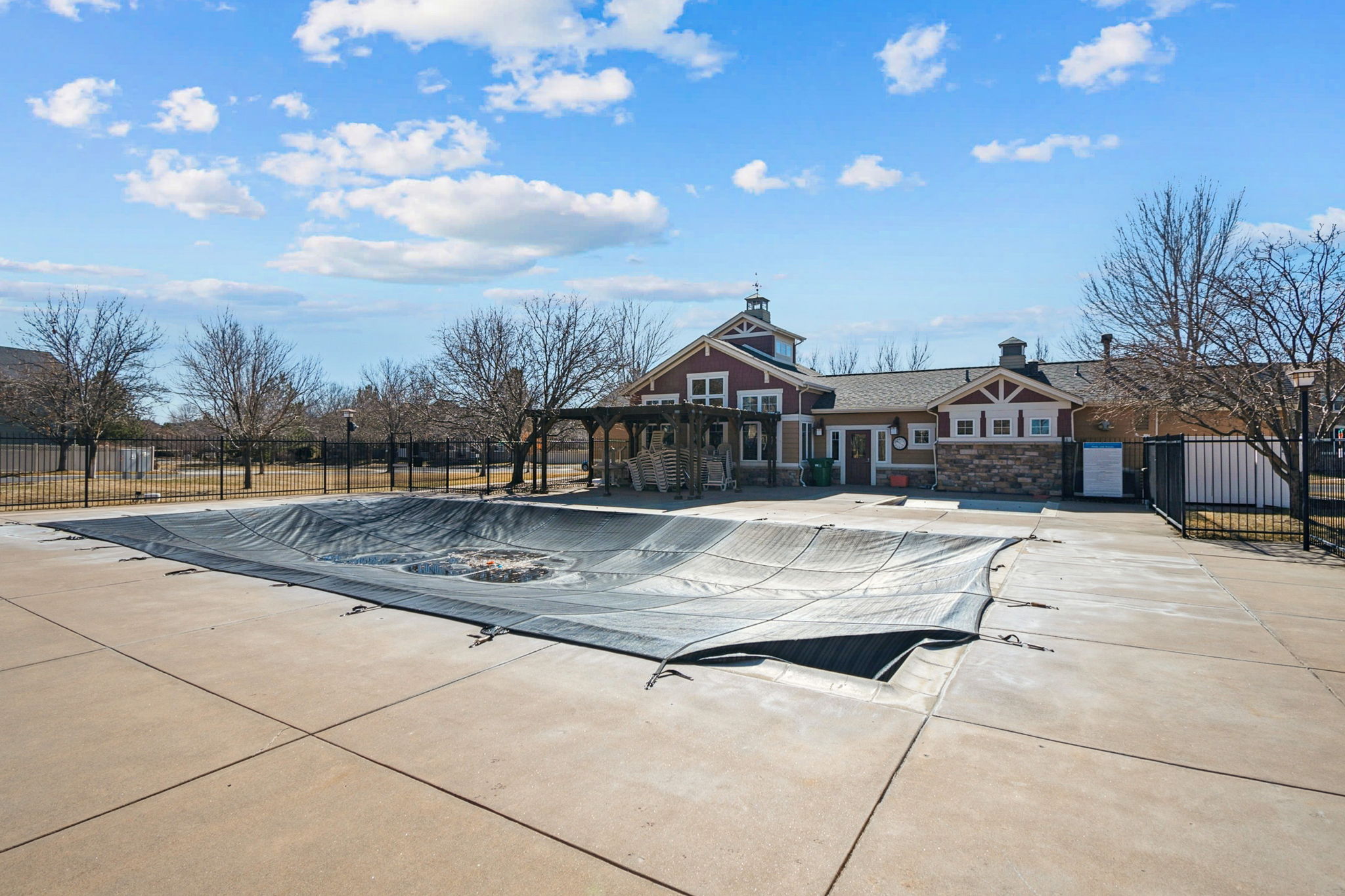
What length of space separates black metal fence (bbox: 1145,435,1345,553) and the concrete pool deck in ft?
21.6

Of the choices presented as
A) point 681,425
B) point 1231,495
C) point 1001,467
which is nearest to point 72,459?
point 681,425

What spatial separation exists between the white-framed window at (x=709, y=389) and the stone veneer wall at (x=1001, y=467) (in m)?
7.43

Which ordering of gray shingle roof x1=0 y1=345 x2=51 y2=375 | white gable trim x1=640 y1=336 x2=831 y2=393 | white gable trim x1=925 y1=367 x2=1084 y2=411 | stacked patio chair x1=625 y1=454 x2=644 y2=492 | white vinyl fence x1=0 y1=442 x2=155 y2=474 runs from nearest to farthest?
1. white gable trim x1=925 y1=367 x2=1084 y2=411
2. stacked patio chair x1=625 y1=454 x2=644 y2=492
3. white gable trim x1=640 y1=336 x2=831 y2=393
4. white vinyl fence x1=0 y1=442 x2=155 y2=474
5. gray shingle roof x1=0 y1=345 x2=51 y2=375

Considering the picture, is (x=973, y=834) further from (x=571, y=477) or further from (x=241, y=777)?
(x=571, y=477)

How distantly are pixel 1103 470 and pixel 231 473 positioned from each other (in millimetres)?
34079

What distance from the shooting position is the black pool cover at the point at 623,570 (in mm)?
5277

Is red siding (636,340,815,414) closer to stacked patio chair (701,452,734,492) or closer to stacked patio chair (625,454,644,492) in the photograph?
stacked patio chair (701,452,734,492)

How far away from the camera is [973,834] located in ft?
8.89

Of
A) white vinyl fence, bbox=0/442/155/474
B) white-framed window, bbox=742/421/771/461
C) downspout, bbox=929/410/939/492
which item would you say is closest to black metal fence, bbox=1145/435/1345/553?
downspout, bbox=929/410/939/492

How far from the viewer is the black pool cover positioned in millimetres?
5277

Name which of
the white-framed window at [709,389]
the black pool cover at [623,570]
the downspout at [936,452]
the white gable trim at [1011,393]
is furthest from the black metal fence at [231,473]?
the white gable trim at [1011,393]

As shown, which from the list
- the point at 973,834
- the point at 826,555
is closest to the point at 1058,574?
the point at 826,555

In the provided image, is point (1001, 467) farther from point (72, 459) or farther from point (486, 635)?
point (72, 459)

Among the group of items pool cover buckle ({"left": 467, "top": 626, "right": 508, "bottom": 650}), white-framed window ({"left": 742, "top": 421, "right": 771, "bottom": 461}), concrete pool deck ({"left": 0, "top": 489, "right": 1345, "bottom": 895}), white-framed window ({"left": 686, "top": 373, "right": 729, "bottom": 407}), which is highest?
white-framed window ({"left": 686, "top": 373, "right": 729, "bottom": 407})
